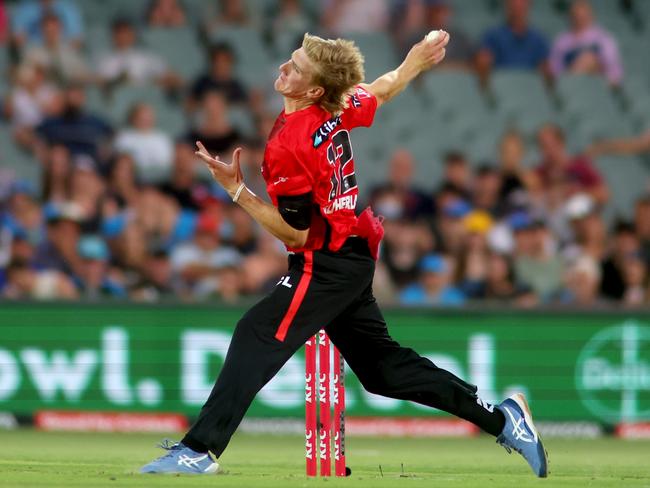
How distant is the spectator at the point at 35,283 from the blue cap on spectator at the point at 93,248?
354 mm

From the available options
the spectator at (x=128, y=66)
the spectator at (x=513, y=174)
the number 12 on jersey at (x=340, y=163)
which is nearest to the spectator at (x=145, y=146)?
the spectator at (x=128, y=66)

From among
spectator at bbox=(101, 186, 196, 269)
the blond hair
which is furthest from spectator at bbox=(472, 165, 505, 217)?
the blond hair

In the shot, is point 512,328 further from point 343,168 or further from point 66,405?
point 343,168

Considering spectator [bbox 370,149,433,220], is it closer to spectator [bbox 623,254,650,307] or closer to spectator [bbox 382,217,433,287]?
spectator [bbox 382,217,433,287]

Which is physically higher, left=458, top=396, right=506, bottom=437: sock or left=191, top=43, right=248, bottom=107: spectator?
left=191, top=43, right=248, bottom=107: spectator

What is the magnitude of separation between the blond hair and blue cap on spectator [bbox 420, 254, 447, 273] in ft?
22.4

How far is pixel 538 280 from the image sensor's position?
1461 cm

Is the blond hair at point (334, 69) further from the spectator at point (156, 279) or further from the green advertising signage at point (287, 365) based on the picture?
the spectator at point (156, 279)

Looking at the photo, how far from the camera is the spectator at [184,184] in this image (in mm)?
15281

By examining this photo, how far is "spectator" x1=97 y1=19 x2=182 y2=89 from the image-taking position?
16656 mm

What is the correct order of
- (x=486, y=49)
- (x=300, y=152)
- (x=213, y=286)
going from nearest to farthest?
1. (x=300, y=152)
2. (x=213, y=286)
3. (x=486, y=49)

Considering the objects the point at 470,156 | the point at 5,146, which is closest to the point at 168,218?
the point at 5,146

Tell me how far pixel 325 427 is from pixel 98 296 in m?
6.43

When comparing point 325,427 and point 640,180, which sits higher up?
point 640,180
